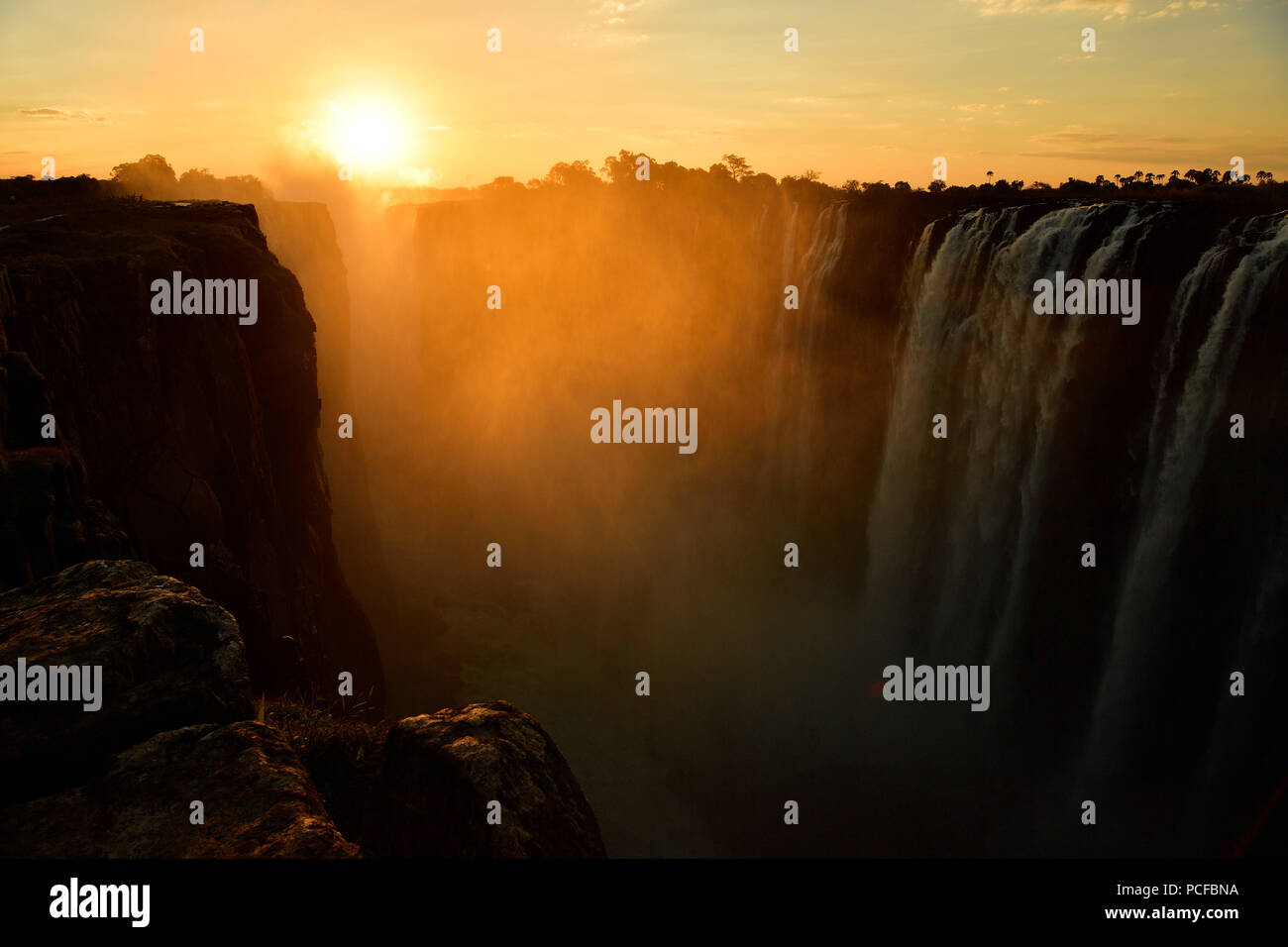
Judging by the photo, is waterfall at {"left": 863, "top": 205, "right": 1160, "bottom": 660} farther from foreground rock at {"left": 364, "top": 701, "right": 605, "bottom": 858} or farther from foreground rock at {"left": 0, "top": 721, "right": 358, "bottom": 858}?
foreground rock at {"left": 0, "top": 721, "right": 358, "bottom": 858}

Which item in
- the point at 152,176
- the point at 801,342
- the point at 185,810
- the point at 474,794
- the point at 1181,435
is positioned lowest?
the point at 474,794

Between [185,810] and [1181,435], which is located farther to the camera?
[1181,435]

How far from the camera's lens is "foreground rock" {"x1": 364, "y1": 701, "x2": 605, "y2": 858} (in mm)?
5418

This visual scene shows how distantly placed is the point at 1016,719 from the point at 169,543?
1981cm

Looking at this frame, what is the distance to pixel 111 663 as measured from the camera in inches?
213

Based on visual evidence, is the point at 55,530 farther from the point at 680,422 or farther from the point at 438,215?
the point at 438,215

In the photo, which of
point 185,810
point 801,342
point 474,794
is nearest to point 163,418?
point 185,810

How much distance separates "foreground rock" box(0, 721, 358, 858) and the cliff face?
12.3 ft

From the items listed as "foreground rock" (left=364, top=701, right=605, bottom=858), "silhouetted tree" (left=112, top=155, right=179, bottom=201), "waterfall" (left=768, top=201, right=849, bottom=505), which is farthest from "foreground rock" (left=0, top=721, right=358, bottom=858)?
"silhouetted tree" (left=112, top=155, right=179, bottom=201)

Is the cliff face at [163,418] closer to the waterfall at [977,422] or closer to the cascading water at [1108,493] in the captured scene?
the waterfall at [977,422]

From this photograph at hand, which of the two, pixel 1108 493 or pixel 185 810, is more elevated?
pixel 1108 493

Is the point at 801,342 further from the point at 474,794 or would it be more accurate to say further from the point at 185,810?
the point at 185,810

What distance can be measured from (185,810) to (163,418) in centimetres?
1129

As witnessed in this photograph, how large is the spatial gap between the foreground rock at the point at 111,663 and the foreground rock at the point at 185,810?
0.28m
